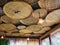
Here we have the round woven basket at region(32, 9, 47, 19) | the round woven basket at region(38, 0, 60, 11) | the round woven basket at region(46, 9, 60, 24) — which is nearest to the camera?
the round woven basket at region(38, 0, 60, 11)

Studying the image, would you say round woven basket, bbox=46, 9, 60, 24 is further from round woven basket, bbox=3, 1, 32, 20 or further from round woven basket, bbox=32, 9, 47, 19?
round woven basket, bbox=3, 1, 32, 20

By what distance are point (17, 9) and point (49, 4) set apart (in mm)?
950

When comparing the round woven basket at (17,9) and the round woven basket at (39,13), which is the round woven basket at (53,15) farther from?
the round woven basket at (17,9)

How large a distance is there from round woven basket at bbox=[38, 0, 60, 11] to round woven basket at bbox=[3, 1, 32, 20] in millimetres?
378

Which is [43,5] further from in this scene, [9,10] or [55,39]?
[55,39]

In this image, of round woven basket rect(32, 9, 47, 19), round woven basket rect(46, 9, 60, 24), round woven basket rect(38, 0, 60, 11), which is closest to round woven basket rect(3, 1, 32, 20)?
round woven basket rect(32, 9, 47, 19)

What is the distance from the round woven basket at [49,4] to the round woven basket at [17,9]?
378mm

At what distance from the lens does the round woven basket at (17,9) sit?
337 cm

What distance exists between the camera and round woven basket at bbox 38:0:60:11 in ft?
10.8

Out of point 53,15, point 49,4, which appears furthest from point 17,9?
point 53,15

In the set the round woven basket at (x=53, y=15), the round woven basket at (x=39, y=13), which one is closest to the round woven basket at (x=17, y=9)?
the round woven basket at (x=39, y=13)

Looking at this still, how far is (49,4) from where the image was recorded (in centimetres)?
342

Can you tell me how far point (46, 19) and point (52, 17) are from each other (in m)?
0.32

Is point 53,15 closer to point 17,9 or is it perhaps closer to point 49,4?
point 49,4
